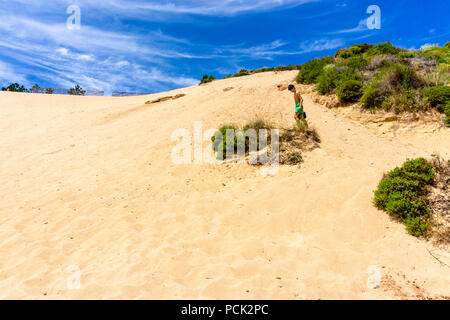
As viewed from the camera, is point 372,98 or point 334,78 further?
point 334,78

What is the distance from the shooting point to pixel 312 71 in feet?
42.8

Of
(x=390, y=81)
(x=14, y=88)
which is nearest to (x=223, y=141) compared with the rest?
(x=390, y=81)

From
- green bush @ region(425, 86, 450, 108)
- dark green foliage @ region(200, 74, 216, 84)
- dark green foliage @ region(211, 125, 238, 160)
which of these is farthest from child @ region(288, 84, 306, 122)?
dark green foliage @ region(200, 74, 216, 84)

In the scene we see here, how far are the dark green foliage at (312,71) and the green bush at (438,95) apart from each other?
4939mm

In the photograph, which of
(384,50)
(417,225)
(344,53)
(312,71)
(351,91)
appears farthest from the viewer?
(344,53)

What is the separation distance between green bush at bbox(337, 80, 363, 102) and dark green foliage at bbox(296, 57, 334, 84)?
2.67 m

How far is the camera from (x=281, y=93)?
12.8 metres

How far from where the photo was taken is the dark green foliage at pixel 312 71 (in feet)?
42.2

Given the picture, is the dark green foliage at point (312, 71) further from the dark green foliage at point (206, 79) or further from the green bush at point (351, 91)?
the dark green foliage at point (206, 79)

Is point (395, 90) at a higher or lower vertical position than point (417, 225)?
higher

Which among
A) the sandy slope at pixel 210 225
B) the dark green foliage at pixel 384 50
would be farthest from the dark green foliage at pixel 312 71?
the sandy slope at pixel 210 225

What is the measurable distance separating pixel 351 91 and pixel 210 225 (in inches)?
329

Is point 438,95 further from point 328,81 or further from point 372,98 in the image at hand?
point 328,81
